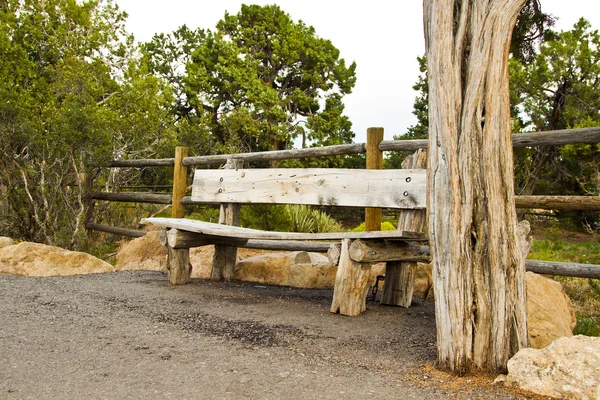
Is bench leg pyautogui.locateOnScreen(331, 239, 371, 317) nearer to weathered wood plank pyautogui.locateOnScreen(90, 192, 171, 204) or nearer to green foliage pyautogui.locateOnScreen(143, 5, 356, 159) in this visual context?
weathered wood plank pyautogui.locateOnScreen(90, 192, 171, 204)

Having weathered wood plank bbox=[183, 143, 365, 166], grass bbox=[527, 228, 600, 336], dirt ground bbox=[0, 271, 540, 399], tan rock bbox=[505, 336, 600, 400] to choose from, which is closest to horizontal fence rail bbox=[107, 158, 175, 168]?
weathered wood plank bbox=[183, 143, 365, 166]

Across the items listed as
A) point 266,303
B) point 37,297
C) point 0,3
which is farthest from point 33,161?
point 0,3

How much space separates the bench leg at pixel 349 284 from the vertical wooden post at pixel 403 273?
1.72 feet

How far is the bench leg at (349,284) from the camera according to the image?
13.6 ft

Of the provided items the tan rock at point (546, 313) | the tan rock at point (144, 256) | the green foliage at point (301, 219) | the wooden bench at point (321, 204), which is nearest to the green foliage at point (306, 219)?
the green foliage at point (301, 219)

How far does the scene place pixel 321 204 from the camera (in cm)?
528

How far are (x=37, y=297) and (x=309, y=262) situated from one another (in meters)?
2.71

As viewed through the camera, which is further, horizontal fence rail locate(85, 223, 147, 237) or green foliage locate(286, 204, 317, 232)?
green foliage locate(286, 204, 317, 232)

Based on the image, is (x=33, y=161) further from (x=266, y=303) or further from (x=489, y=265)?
(x=489, y=265)

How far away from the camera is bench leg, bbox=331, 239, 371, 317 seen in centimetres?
416

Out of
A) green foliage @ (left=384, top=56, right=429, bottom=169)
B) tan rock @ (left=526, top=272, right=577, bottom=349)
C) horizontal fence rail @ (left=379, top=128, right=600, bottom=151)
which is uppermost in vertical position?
green foliage @ (left=384, top=56, right=429, bottom=169)

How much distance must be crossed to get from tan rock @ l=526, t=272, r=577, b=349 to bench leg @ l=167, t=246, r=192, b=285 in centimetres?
319

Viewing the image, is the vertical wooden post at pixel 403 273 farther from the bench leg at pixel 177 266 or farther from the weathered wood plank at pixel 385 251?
the bench leg at pixel 177 266

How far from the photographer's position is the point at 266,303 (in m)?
4.79
